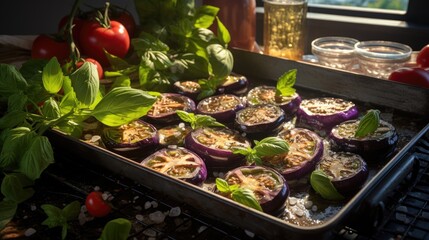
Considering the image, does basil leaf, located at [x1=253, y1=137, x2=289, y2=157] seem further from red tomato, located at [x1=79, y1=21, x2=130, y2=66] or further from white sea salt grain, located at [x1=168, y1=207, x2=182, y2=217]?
red tomato, located at [x1=79, y1=21, x2=130, y2=66]

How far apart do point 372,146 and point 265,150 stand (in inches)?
11.9

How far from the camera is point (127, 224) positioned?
946mm

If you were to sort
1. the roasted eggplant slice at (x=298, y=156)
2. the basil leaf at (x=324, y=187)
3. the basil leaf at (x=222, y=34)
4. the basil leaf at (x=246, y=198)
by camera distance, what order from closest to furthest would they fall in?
the basil leaf at (x=246, y=198)
the basil leaf at (x=324, y=187)
the roasted eggplant slice at (x=298, y=156)
the basil leaf at (x=222, y=34)

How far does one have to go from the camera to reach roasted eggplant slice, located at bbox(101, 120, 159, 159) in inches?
52.1

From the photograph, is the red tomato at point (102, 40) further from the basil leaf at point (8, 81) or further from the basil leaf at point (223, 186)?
the basil leaf at point (223, 186)

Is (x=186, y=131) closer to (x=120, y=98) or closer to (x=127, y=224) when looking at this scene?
(x=120, y=98)

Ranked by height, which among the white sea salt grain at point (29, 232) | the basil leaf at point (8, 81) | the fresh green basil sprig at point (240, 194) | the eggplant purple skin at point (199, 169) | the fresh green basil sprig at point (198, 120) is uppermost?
the basil leaf at point (8, 81)

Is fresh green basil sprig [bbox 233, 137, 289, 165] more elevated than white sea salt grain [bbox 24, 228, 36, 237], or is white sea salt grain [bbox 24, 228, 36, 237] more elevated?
Answer: fresh green basil sprig [bbox 233, 137, 289, 165]

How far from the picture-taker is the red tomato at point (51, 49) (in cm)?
166

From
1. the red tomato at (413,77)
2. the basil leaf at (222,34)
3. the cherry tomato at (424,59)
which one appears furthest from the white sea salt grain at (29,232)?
the cherry tomato at (424,59)

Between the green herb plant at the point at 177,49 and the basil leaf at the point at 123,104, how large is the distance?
401 millimetres

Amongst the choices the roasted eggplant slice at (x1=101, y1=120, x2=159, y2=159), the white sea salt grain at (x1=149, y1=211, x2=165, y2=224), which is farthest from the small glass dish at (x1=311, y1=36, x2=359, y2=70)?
the white sea salt grain at (x1=149, y1=211, x2=165, y2=224)

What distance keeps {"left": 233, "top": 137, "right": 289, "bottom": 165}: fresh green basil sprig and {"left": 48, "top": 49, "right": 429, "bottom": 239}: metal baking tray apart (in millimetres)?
113

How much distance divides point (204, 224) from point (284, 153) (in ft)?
1.09
